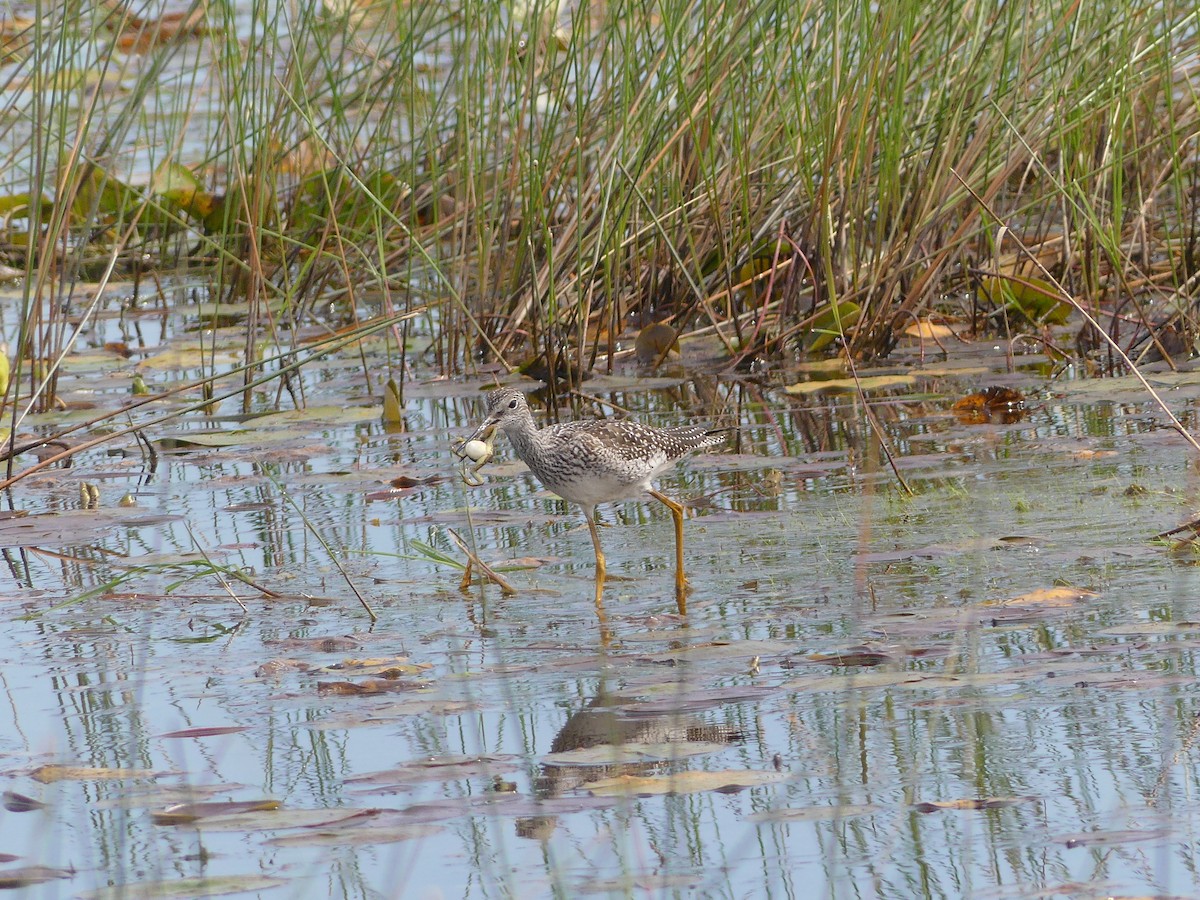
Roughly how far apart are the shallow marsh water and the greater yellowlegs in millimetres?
236

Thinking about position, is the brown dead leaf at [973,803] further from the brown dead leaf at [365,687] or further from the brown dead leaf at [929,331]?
the brown dead leaf at [929,331]

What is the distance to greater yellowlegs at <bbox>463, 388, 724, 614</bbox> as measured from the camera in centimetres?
603

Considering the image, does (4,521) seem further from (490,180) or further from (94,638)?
(490,180)

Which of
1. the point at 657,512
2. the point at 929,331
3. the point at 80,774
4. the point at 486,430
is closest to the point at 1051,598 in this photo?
the point at 486,430

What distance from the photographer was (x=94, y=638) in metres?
5.30

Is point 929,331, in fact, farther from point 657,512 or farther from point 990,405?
point 657,512

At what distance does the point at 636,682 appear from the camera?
460 cm

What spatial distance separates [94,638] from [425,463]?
2.52 metres

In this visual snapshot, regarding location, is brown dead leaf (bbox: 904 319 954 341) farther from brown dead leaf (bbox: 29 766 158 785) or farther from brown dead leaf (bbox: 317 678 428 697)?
brown dead leaf (bbox: 29 766 158 785)

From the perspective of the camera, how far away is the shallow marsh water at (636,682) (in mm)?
3514

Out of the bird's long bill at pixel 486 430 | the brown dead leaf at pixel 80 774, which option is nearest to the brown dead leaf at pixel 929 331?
the bird's long bill at pixel 486 430

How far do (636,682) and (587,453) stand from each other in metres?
1.52

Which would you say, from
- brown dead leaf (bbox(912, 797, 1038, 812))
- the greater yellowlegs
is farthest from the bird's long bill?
brown dead leaf (bbox(912, 797, 1038, 812))

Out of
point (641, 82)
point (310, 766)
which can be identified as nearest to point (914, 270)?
point (641, 82)
